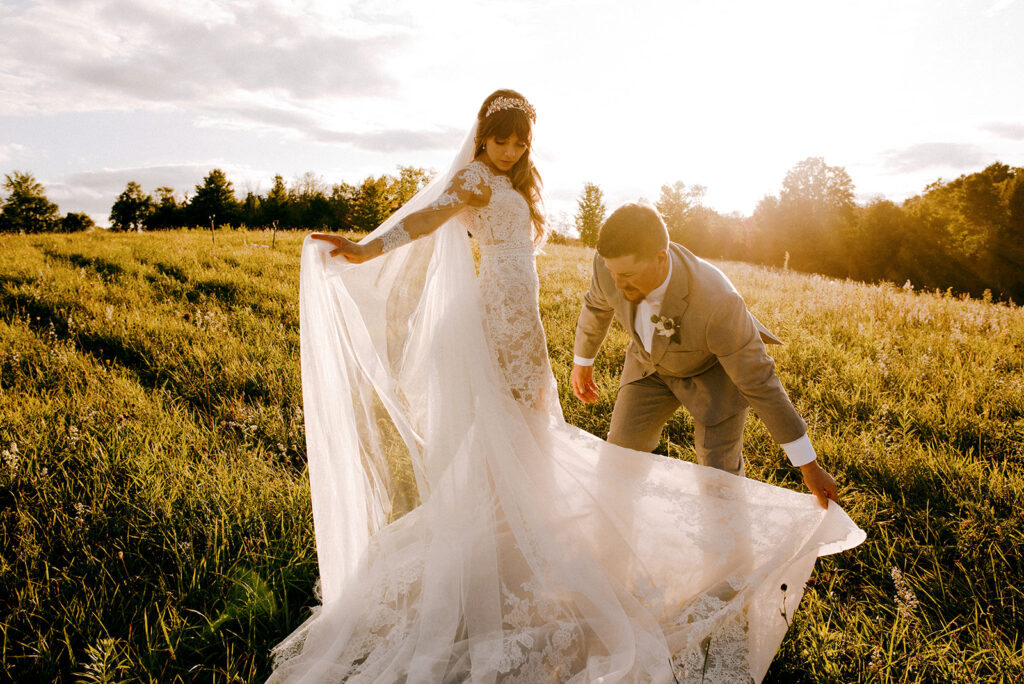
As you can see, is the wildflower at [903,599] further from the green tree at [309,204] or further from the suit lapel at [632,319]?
the green tree at [309,204]

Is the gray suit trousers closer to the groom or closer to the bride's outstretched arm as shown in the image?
the groom

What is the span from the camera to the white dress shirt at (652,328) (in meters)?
2.48

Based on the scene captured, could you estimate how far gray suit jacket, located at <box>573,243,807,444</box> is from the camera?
2.51m

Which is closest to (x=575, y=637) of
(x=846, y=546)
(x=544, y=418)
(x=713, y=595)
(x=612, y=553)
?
(x=612, y=553)

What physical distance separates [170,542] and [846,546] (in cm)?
388

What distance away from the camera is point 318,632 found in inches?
111

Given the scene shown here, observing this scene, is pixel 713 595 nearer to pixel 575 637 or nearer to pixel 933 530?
pixel 575 637

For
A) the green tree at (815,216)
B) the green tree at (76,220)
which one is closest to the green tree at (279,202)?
the green tree at (76,220)

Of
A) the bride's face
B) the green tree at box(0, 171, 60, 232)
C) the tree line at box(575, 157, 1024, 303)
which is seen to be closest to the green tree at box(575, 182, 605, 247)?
the tree line at box(575, 157, 1024, 303)

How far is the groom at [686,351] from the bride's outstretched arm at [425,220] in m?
0.91

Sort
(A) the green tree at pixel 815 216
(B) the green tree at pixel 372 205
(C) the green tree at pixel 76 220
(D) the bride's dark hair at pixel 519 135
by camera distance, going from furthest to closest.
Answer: (C) the green tree at pixel 76 220, (A) the green tree at pixel 815 216, (B) the green tree at pixel 372 205, (D) the bride's dark hair at pixel 519 135

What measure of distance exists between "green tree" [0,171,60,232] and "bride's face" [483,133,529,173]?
217ft

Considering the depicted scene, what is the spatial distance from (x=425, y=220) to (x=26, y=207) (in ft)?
236

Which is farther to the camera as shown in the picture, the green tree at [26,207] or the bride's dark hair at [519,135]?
the green tree at [26,207]
